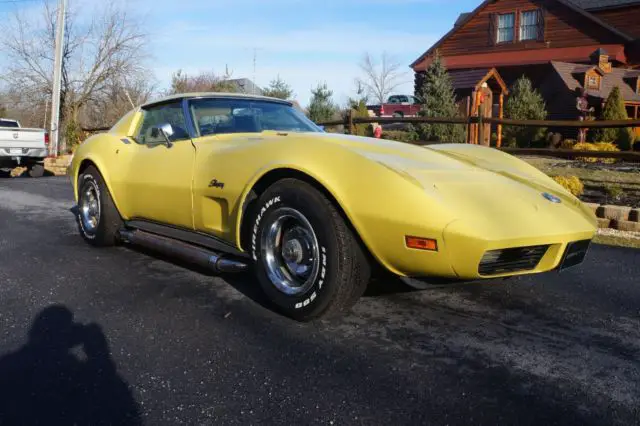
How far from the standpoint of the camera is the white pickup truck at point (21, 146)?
1345cm

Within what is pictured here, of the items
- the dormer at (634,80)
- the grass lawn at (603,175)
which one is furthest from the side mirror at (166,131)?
the dormer at (634,80)

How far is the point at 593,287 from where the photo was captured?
3.77m

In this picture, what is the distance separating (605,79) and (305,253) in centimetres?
2561

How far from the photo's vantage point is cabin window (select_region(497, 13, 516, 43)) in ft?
93.3

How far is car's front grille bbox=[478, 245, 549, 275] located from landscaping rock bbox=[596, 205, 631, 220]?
3993 millimetres

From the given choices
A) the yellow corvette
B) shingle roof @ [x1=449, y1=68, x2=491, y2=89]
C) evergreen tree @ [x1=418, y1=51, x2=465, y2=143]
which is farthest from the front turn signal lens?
shingle roof @ [x1=449, y1=68, x2=491, y2=89]

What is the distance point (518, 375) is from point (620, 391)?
0.38 meters

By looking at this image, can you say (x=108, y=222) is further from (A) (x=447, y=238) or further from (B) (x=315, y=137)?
(A) (x=447, y=238)

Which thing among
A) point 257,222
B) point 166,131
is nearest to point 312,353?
point 257,222

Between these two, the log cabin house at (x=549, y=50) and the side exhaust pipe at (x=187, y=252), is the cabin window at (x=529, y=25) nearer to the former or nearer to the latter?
the log cabin house at (x=549, y=50)

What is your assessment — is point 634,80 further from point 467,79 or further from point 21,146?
point 21,146

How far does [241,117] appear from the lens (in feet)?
13.3

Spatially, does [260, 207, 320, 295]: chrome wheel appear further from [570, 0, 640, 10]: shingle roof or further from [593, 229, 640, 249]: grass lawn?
[570, 0, 640, 10]: shingle roof

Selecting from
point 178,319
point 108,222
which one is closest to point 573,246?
point 178,319
